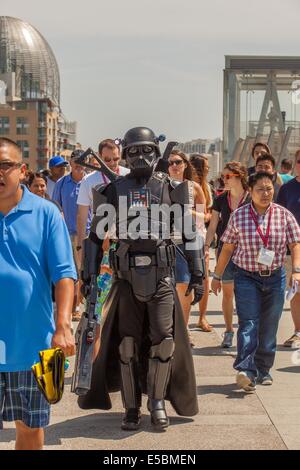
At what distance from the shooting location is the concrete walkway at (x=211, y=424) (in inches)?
221

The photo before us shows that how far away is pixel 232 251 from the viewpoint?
7.52m

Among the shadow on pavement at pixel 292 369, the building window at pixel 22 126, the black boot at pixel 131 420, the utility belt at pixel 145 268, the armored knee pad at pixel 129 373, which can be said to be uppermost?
the utility belt at pixel 145 268

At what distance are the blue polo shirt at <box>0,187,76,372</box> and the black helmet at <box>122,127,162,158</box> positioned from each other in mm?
1866

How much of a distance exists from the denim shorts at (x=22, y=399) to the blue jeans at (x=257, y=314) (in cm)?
295

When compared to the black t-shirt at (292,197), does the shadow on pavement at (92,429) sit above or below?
A: below

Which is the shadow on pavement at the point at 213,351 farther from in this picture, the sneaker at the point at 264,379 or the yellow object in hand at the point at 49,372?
the yellow object in hand at the point at 49,372

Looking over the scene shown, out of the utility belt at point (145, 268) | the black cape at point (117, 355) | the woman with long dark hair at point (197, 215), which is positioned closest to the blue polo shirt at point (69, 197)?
the woman with long dark hair at point (197, 215)

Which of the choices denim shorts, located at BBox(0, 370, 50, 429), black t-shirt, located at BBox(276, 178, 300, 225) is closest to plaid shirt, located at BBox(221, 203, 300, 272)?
black t-shirt, located at BBox(276, 178, 300, 225)

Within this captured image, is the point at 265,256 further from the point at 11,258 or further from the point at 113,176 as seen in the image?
the point at 11,258

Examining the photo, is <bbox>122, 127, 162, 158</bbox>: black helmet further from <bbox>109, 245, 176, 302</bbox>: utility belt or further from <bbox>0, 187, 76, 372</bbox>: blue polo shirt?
<bbox>0, 187, 76, 372</bbox>: blue polo shirt

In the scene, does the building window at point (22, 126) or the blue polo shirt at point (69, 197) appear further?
the building window at point (22, 126)

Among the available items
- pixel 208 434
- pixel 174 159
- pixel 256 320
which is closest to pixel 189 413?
pixel 208 434

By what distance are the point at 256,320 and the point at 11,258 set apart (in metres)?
3.27

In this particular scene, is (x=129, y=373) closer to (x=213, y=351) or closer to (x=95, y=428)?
(x=95, y=428)
